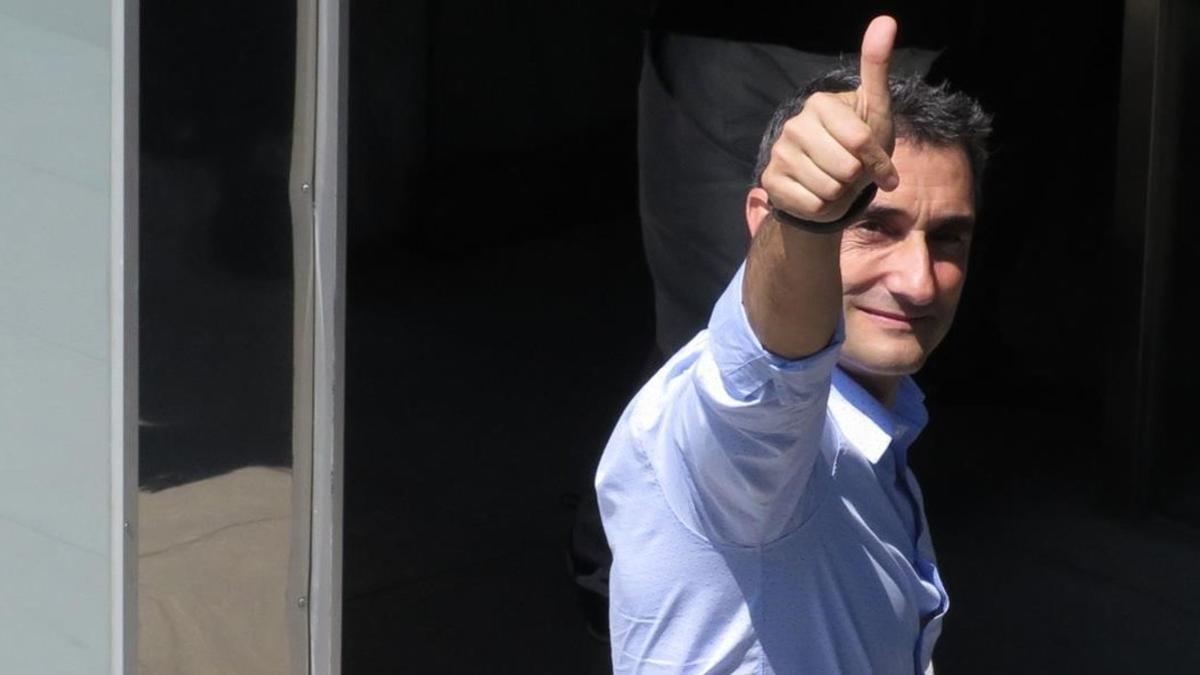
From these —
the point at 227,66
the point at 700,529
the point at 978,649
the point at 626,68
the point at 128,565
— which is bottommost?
the point at 978,649

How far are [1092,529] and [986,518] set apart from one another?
0.27m

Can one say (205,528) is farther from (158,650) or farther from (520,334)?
(520,334)

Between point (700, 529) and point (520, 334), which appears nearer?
point (700, 529)

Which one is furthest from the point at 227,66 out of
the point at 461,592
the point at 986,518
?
the point at 986,518

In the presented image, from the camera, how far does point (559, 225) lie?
8242 millimetres

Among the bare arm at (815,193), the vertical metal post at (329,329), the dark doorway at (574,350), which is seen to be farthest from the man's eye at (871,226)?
the dark doorway at (574,350)

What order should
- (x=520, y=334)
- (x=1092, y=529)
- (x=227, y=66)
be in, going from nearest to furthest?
1. (x=227, y=66)
2. (x=1092, y=529)
3. (x=520, y=334)

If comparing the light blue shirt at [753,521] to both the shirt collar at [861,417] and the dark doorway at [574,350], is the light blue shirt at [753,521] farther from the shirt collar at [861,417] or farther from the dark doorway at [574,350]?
the dark doorway at [574,350]

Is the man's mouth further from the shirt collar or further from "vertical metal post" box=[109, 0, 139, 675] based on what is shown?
"vertical metal post" box=[109, 0, 139, 675]

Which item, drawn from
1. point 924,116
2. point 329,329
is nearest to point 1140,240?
point 329,329

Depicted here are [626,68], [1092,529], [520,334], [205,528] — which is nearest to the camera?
[205,528]

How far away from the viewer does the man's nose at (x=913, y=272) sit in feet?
5.38

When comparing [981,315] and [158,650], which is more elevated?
[981,315]

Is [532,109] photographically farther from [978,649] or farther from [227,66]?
[227,66]
